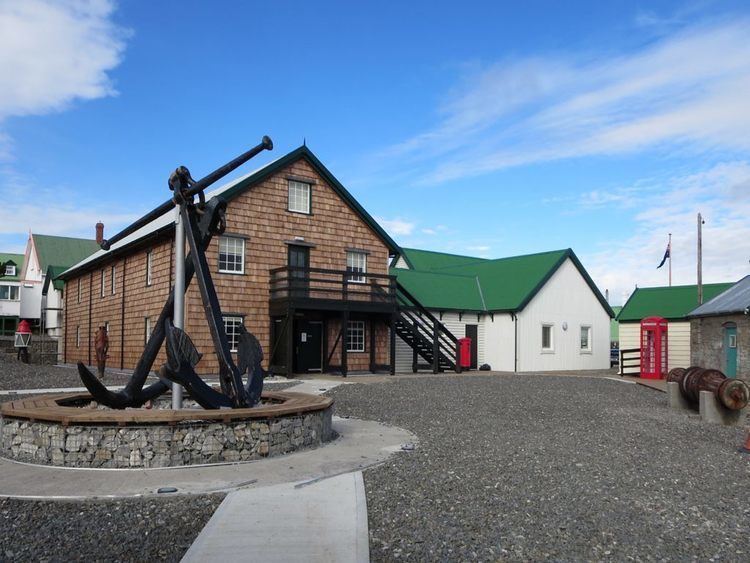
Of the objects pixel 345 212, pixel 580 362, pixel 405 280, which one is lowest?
pixel 580 362

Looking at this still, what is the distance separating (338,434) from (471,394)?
7.42 meters

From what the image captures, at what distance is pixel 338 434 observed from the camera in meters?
10.3

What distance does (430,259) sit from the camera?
39406 mm

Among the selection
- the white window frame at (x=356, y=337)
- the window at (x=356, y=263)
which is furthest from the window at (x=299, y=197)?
the white window frame at (x=356, y=337)

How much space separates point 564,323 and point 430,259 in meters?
10.6

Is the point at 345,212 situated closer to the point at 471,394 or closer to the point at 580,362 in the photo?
the point at 471,394

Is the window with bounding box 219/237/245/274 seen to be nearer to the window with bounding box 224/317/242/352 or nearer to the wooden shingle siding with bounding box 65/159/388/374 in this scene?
the wooden shingle siding with bounding box 65/159/388/374

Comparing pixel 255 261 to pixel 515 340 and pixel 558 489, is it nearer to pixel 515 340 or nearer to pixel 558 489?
pixel 515 340

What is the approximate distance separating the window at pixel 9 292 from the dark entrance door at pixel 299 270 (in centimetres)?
3753

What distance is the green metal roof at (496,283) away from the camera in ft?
95.6

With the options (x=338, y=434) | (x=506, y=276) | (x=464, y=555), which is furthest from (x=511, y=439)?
(x=506, y=276)

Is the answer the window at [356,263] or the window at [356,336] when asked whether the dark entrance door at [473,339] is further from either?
the window at [356,263]

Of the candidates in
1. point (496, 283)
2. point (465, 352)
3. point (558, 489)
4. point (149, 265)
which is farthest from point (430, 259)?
point (558, 489)

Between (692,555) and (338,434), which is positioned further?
(338,434)
